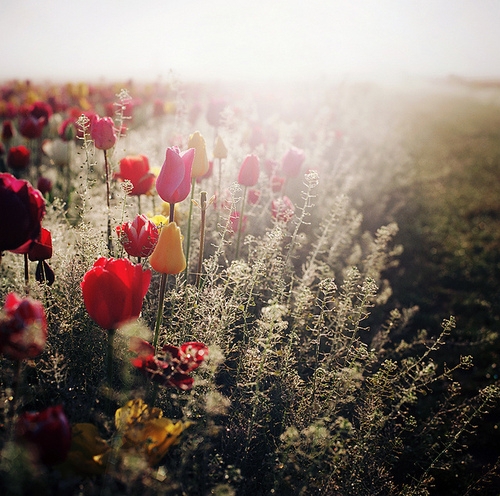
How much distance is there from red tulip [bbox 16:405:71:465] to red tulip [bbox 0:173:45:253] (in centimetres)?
50

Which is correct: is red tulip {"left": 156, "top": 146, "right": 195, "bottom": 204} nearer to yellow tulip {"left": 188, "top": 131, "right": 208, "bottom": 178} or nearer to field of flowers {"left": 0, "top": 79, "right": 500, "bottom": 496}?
field of flowers {"left": 0, "top": 79, "right": 500, "bottom": 496}

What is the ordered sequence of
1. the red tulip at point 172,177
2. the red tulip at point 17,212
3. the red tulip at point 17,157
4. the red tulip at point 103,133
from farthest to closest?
1. the red tulip at point 17,157
2. the red tulip at point 103,133
3. the red tulip at point 172,177
4. the red tulip at point 17,212

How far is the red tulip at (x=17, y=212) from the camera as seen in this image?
3.84ft

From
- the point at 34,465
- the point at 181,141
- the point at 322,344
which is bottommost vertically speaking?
the point at 322,344

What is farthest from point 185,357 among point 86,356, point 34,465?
point 86,356

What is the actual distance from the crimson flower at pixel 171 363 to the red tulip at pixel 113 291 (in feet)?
0.39

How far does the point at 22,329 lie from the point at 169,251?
0.49 metres

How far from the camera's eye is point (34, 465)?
0.97 m

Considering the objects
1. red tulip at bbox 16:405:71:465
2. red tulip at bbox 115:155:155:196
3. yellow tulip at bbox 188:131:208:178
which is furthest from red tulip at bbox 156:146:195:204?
red tulip at bbox 16:405:71:465

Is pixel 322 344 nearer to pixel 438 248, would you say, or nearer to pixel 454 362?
pixel 454 362

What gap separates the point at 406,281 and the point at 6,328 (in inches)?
148

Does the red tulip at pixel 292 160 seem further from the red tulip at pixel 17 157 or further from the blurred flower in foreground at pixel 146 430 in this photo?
the red tulip at pixel 17 157

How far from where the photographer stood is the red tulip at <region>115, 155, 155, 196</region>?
7.31ft

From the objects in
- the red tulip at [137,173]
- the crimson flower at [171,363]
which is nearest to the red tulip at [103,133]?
the red tulip at [137,173]
